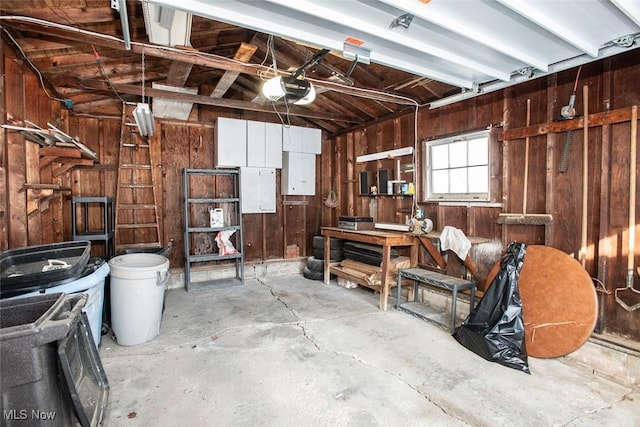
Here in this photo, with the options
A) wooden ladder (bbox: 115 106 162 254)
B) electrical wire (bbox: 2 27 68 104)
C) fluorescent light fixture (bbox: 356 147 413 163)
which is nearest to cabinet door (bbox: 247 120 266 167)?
wooden ladder (bbox: 115 106 162 254)

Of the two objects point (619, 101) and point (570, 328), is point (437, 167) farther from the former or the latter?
point (570, 328)

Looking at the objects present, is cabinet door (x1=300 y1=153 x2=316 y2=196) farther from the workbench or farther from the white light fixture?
the white light fixture

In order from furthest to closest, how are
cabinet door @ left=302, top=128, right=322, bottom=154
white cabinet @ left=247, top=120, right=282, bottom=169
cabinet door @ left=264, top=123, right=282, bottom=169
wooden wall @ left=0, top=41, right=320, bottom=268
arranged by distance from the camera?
cabinet door @ left=302, top=128, right=322, bottom=154 → cabinet door @ left=264, top=123, right=282, bottom=169 → white cabinet @ left=247, top=120, right=282, bottom=169 → wooden wall @ left=0, top=41, right=320, bottom=268

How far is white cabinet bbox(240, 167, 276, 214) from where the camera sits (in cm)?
488

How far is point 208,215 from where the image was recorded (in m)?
4.98

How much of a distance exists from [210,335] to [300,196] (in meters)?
3.05

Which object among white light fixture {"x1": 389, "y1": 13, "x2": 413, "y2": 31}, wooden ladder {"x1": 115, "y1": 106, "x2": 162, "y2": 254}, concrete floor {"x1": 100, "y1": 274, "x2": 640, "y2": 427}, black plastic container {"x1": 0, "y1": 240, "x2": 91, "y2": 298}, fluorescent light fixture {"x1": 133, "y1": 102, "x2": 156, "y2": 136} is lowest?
concrete floor {"x1": 100, "y1": 274, "x2": 640, "y2": 427}

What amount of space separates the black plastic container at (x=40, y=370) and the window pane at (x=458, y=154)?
359cm

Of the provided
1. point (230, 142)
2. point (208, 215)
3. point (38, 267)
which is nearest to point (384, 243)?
point (230, 142)

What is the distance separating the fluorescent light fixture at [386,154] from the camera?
4192 mm

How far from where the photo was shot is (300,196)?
18.4 ft

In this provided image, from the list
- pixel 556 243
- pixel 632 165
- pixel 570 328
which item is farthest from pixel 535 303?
pixel 632 165

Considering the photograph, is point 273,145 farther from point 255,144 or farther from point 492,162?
point 492,162

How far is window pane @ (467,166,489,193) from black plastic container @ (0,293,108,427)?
3.47m
